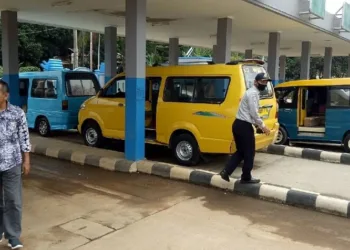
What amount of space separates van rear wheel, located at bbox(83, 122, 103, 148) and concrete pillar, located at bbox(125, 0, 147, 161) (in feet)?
5.70

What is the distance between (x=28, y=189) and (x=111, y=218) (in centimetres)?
190

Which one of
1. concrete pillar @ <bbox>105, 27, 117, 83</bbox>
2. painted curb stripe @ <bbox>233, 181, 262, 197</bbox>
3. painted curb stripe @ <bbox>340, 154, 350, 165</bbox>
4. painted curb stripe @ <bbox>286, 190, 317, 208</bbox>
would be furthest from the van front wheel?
concrete pillar @ <bbox>105, 27, 117, 83</bbox>

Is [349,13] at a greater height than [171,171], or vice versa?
[349,13]

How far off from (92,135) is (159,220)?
15.8 ft

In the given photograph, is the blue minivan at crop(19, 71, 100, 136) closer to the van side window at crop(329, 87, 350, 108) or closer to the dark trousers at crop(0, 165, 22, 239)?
the van side window at crop(329, 87, 350, 108)

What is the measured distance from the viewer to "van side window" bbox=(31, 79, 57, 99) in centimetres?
1046

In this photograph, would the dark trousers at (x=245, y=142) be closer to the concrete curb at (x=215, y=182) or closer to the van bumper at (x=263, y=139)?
the concrete curb at (x=215, y=182)

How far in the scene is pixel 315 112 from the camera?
1049 centimetres

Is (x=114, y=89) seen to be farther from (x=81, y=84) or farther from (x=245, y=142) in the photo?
(x=245, y=142)

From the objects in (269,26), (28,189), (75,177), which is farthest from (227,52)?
(28,189)

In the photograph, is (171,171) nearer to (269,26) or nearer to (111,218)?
(111,218)

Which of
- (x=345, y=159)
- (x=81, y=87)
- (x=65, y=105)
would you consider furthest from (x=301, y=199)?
(x=81, y=87)

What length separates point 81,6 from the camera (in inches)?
386

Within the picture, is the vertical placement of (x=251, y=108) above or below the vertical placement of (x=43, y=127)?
above
